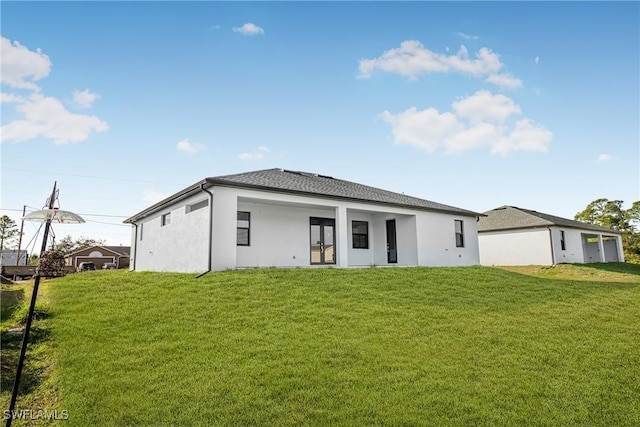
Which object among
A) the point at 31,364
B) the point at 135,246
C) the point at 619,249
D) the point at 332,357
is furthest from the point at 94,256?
the point at 619,249

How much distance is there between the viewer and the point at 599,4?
11.2m

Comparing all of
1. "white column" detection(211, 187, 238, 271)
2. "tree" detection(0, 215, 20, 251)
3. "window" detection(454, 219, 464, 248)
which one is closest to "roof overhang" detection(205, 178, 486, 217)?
"white column" detection(211, 187, 238, 271)

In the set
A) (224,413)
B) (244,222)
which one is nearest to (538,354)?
(224,413)

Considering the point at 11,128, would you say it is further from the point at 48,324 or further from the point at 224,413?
the point at 224,413

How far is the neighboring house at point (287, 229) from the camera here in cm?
1108

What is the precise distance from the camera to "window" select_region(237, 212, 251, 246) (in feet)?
42.1

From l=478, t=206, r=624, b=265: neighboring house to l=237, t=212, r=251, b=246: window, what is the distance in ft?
60.4

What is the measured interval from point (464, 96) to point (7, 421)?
51.1 feet

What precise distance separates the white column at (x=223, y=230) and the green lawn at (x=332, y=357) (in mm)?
1616

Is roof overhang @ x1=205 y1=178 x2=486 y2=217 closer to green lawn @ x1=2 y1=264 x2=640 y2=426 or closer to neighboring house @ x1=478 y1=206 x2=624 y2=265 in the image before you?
green lawn @ x1=2 y1=264 x2=640 y2=426

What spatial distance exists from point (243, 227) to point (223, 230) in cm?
206
